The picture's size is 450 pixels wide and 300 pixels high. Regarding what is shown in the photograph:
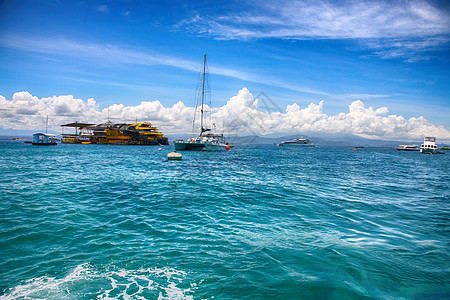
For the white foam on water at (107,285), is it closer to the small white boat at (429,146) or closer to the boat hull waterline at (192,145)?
the boat hull waterline at (192,145)

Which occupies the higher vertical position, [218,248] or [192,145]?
[192,145]

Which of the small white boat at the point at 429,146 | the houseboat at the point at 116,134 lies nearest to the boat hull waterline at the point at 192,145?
the houseboat at the point at 116,134

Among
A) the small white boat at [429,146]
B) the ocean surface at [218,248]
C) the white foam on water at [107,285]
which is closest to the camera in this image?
the white foam on water at [107,285]

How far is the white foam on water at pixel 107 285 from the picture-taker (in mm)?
4750

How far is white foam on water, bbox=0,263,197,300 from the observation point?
4750mm

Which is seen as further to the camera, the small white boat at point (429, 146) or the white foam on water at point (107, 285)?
the small white boat at point (429, 146)

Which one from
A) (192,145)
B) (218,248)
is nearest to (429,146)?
(192,145)

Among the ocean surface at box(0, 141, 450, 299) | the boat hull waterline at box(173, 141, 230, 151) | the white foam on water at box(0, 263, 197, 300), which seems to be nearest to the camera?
the white foam on water at box(0, 263, 197, 300)

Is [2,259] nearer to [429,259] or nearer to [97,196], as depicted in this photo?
[97,196]

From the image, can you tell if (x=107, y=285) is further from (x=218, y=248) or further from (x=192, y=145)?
(x=192, y=145)

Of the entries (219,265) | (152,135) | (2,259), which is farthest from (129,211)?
(152,135)

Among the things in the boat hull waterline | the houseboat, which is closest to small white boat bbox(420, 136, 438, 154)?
the boat hull waterline

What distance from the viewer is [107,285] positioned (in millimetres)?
5059

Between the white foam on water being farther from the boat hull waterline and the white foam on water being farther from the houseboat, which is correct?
the houseboat
